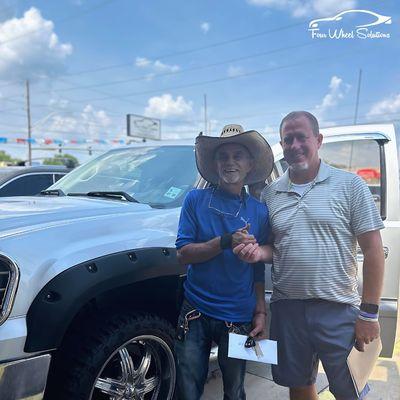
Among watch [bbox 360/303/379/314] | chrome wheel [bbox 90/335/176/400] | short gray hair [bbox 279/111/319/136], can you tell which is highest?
short gray hair [bbox 279/111/319/136]

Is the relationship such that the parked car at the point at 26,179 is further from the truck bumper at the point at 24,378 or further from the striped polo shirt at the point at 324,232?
the striped polo shirt at the point at 324,232

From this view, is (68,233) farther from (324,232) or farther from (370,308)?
(370,308)

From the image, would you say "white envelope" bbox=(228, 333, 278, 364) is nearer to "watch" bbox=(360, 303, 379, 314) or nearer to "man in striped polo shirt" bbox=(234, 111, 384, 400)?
"man in striped polo shirt" bbox=(234, 111, 384, 400)

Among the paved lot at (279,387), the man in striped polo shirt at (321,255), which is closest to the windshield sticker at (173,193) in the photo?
the man in striped polo shirt at (321,255)

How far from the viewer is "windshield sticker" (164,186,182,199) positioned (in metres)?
3.16

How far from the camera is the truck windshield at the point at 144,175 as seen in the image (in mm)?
3215

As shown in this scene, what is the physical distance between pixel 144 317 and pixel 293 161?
4.10 ft

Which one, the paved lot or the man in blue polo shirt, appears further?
the paved lot

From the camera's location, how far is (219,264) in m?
2.22

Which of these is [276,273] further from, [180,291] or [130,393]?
[130,393]

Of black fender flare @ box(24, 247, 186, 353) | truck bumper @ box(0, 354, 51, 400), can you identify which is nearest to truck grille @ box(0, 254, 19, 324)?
black fender flare @ box(24, 247, 186, 353)

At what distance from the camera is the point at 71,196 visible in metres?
3.45

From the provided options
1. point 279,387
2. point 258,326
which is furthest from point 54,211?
point 279,387

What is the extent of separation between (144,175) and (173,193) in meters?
0.40
